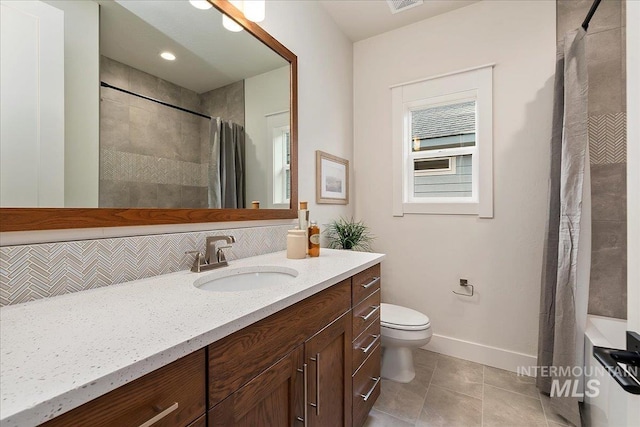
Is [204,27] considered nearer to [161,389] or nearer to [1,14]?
[1,14]

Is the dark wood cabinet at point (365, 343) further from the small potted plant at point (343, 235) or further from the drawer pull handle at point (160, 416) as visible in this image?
the drawer pull handle at point (160, 416)

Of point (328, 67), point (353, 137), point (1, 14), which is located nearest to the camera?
point (1, 14)

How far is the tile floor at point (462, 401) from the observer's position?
1.51 meters

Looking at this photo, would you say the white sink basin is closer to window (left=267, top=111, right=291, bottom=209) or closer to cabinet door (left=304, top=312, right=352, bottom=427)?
cabinet door (left=304, top=312, right=352, bottom=427)

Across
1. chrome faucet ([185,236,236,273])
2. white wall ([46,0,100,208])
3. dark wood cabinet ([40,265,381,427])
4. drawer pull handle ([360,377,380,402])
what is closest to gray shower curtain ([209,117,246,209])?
chrome faucet ([185,236,236,273])

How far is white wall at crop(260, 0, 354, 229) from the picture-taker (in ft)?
6.01

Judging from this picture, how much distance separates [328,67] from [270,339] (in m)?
2.15

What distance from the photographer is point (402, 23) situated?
2.34 metres

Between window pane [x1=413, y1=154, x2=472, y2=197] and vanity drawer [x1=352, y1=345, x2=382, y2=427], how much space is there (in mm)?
1375

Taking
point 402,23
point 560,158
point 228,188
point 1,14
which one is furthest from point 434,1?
point 1,14

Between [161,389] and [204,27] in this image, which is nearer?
[161,389]

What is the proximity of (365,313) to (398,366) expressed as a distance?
0.76 metres

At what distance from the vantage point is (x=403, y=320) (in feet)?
5.98

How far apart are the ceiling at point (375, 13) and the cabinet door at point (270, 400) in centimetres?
Answer: 243
